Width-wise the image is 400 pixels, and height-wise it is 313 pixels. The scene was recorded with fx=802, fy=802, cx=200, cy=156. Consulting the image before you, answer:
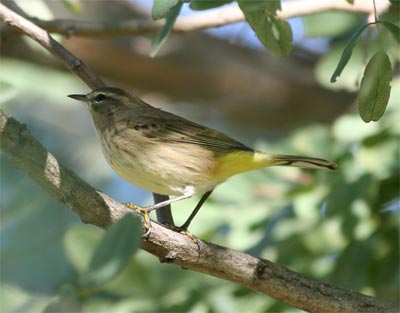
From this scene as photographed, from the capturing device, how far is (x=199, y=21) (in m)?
4.71

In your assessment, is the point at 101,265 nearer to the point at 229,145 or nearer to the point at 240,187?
the point at 229,145

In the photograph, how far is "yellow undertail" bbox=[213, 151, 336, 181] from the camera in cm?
400

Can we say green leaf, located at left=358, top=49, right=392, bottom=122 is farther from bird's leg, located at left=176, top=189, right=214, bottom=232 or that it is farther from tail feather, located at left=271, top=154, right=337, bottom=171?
bird's leg, located at left=176, top=189, right=214, bottom=232

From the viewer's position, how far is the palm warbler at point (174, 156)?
Result: 400 centimetres

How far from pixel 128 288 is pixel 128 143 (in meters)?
0.81

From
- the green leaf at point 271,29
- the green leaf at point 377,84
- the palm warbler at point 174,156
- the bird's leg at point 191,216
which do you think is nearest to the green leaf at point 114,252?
the green leaf at point 271,29

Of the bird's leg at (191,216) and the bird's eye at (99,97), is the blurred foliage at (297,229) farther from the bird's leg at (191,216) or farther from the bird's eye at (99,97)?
the bird's eye at (99,97)

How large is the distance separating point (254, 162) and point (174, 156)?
431 millimetres

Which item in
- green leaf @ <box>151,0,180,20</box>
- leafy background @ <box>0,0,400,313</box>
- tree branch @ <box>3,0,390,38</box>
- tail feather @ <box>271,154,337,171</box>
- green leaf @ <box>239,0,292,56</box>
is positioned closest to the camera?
green leaf @ <box>151,0,180,20</box>

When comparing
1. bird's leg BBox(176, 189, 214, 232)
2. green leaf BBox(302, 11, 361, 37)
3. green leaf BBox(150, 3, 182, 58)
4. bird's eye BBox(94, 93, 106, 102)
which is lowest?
bird's leg BBox(176, 189, 214, 232)

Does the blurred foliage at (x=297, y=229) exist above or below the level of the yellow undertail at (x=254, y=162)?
below

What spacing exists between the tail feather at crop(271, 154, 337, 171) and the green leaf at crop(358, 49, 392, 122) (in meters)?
1.24

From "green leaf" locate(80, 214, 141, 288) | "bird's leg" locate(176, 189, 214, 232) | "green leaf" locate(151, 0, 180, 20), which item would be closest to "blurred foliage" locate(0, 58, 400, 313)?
"bird's leg" locate(176, 189, 214, 232)

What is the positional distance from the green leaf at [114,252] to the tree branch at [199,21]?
2.48 meters
